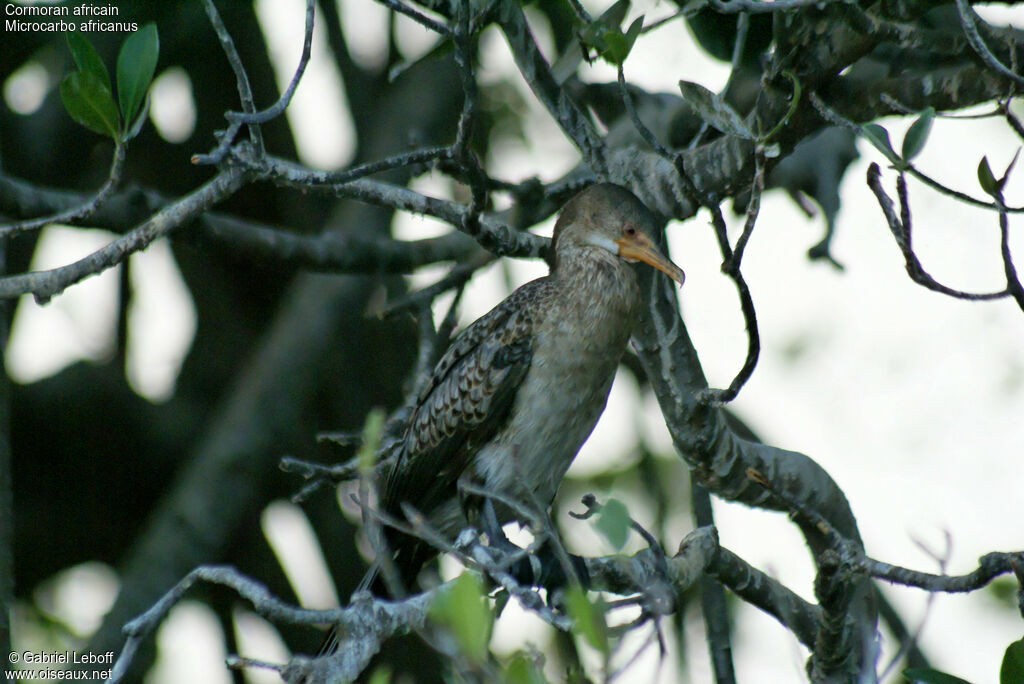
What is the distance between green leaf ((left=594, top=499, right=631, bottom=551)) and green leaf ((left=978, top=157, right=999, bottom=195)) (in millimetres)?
1177

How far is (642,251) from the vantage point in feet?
13.4

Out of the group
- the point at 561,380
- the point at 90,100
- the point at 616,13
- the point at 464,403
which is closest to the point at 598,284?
the point at 561,380

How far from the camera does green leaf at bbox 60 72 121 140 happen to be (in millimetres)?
2971

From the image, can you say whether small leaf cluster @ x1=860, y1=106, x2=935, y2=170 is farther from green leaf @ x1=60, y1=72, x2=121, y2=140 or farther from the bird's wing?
green leaf @ x1=60, y1=72, x2=121, y2=140

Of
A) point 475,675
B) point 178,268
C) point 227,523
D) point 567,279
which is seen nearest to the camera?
point 475,675

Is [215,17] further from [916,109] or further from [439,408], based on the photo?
[916,109]

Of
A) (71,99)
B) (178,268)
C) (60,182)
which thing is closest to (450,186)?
(178,268)

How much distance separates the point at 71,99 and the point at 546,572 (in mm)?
2048

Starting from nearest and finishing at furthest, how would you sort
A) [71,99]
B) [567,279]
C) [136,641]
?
[136,641] → [71,99] → [567,279]

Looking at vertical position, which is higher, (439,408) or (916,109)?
(916,109)

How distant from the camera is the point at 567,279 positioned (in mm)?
4152

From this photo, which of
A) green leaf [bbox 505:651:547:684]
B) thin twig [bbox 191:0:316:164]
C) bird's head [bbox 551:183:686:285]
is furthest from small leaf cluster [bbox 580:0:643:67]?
green leaf [bbox 505:651:547:684]

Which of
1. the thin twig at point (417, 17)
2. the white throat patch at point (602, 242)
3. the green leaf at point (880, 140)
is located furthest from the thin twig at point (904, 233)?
the white throat patch at point (602, 242)

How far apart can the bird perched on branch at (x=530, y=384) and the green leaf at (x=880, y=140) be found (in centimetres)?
123
